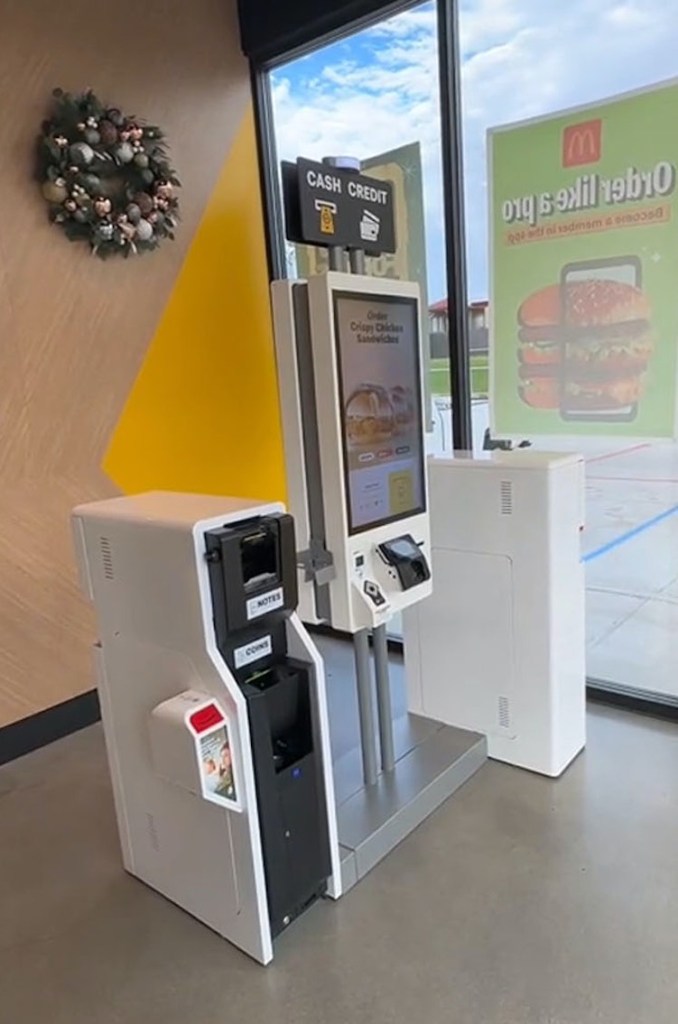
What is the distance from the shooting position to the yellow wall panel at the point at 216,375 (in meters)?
3.42

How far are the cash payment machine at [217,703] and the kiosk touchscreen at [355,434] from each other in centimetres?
34

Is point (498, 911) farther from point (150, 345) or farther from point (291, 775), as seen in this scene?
point (150, 345)

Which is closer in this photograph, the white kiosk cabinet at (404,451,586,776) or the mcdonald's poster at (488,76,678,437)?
the white kiosk cabinet at (404,451,586,776)

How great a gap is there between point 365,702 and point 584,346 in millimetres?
1721

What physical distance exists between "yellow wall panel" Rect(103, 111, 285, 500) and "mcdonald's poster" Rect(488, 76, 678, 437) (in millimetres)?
1394

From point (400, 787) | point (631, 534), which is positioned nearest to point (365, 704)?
point (400, 787)

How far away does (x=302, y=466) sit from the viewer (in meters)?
2.16

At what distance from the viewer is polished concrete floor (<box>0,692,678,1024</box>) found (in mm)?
1720

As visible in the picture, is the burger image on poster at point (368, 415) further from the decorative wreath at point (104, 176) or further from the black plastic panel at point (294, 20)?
the black plastic panel at point (294, 20)

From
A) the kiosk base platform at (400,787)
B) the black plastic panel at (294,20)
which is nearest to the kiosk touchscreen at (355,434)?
the kiosk base platform at (400,787)

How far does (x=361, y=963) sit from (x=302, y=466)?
1366mm

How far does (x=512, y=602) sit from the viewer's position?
256 cm

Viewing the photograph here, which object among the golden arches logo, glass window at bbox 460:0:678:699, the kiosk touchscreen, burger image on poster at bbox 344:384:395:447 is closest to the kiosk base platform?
the kiosk touchscreen

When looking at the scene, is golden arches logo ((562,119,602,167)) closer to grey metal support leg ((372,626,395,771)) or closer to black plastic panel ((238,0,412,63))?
black plastic panel ((238,0,412,63))
